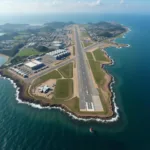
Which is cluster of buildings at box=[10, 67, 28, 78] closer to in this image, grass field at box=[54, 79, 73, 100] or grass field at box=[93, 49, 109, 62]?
grass field at box=[54, 79, 73, 100]

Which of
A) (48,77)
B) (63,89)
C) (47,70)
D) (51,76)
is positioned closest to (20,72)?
(47,70)

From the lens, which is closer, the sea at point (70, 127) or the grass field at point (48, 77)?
A: the sea at point (70, 127)

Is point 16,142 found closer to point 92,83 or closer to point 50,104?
point 50,104

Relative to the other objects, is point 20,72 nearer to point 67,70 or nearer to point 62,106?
point 67,70

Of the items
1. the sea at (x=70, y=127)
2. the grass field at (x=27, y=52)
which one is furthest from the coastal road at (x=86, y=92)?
the grass field at (x=27, y=52)

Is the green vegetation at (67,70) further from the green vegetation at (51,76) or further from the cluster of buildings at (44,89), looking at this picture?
the cluster of buildings at (44,89)

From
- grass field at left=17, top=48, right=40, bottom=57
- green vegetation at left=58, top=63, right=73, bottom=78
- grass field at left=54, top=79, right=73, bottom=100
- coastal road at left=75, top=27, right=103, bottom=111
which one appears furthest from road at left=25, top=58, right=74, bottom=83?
grass field at left=17, top=48, right=40, bottom=57

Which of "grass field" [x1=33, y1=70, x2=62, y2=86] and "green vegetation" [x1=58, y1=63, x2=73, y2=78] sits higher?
"green vegetation" [x1=58, y1=63, x2=73, y2=78]

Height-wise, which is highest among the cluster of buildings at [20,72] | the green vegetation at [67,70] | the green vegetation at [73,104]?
the cluster of buildings at [20,72]
